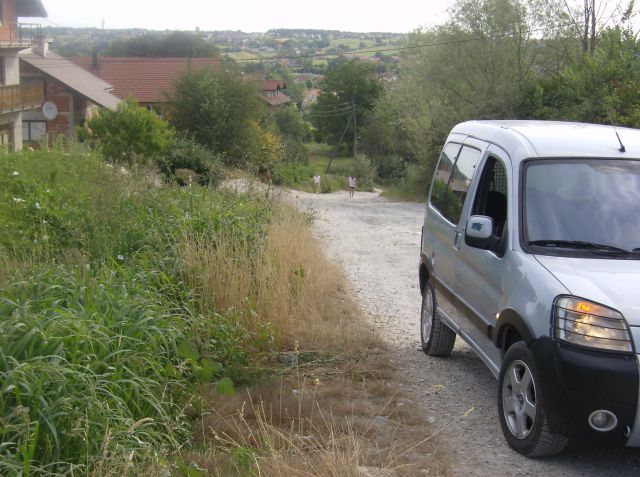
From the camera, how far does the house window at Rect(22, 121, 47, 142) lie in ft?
146

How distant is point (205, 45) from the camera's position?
297 feet

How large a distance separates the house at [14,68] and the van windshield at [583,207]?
1333 inches

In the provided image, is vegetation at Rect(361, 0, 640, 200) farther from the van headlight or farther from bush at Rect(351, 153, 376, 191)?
the van headlight

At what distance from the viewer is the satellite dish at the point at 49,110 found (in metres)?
42.7

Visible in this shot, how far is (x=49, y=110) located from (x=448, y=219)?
129 ft

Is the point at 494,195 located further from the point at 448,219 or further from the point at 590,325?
the point at 590,325

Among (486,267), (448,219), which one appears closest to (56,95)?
(448,219)

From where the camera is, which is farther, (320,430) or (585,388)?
(320,430)

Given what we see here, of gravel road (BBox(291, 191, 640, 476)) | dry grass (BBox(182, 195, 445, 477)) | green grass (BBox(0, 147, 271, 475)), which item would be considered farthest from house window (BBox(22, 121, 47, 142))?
dry grass (BBox(182, 195, 445, 477))

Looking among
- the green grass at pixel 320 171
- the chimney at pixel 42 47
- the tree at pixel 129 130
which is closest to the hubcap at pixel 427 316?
the green grass at pixel 320 171

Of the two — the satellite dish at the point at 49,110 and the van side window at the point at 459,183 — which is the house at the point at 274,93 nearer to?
the satellite dish at the point at 49,110

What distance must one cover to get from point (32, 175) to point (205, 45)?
82986 mm

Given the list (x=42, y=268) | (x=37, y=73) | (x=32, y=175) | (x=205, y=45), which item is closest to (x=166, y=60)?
(x=37, y=73)

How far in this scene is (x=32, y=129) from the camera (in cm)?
4484
